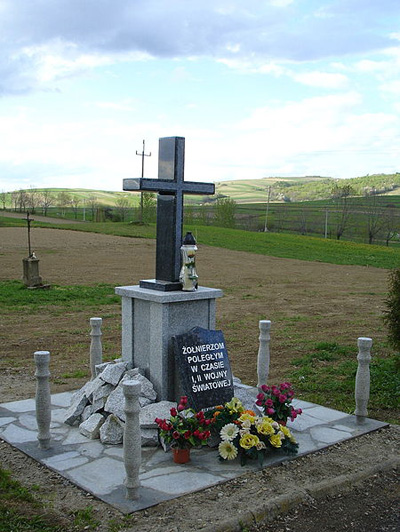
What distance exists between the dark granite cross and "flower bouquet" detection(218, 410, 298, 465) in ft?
5.75

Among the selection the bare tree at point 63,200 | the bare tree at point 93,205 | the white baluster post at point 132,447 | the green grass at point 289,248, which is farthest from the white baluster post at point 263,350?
the bare tree at point 63,200

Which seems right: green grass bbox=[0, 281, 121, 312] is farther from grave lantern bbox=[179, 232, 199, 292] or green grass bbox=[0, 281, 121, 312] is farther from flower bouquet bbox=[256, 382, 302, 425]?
flower bouquet bbox=[256, 382, 302, 425]

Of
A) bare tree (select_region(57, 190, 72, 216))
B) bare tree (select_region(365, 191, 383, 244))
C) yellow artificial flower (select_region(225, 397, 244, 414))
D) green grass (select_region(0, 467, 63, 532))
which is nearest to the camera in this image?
green grass (select_region(0, 467, 63, 532))

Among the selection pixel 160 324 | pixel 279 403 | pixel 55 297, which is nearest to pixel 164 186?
pixel 160 324

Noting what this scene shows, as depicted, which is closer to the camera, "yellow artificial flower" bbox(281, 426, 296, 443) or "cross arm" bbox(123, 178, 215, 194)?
"yellow artificial flower" bbox(281, 426, 296, 443)

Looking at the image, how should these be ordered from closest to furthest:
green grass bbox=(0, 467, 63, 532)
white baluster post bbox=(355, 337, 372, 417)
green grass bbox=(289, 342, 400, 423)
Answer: green grass bbox=(0, 467, 63, 532) → white baluster post bbox=(355, 337, 372, 417) → green grass bbox=(289, 342, 400, 423)

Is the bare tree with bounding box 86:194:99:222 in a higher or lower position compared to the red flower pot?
higher

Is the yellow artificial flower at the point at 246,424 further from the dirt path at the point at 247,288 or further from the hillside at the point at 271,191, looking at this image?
the hillside at the point at 271,191

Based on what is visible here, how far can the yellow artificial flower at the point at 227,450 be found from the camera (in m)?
5.79

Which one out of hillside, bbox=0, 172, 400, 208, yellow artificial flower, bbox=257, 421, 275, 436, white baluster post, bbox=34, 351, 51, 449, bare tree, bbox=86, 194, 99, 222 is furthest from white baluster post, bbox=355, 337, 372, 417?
hillside, bbox=0, 172, 400, 208

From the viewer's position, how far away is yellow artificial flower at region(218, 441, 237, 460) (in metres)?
5.79

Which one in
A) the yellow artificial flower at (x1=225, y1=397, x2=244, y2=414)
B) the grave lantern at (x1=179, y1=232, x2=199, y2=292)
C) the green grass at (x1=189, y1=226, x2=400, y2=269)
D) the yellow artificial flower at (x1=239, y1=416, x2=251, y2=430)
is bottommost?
the green grass at (x1=189, y1=226, x2=400, y2=269)

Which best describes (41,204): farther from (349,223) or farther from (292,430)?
(292,430)

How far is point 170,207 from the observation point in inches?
277
